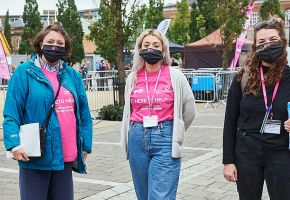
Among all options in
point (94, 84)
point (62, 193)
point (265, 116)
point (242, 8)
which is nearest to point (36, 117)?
point (62, 193)

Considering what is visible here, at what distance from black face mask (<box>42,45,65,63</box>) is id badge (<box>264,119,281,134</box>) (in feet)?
5.48

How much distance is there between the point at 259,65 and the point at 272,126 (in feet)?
1.47

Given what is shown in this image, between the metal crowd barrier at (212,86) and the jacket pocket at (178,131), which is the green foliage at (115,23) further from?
the jacket pocket at (178,131)

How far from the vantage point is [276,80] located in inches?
120

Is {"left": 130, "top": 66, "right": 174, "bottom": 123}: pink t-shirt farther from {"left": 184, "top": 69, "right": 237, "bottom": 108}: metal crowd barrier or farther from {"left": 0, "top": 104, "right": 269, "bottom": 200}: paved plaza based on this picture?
{"left": 184, "top": 69, "right": 237, "bottom": 108}: metal crowd barrier

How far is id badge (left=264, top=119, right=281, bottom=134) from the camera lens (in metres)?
3.03

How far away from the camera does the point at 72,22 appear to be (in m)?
39.9

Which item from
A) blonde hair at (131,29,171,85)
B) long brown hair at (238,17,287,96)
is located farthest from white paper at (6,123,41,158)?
long brown hair at (238,17,287,96)

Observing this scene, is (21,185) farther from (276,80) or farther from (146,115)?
(276,80)

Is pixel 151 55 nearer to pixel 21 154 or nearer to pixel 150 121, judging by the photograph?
pixel 150 121

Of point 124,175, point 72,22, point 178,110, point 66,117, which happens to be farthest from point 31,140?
point 72,22

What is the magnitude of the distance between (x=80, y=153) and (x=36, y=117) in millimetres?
532

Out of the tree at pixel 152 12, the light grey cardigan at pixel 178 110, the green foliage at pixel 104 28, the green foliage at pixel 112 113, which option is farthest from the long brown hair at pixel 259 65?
the tree at pixel 152 12

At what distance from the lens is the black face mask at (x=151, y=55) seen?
12.6 feet
